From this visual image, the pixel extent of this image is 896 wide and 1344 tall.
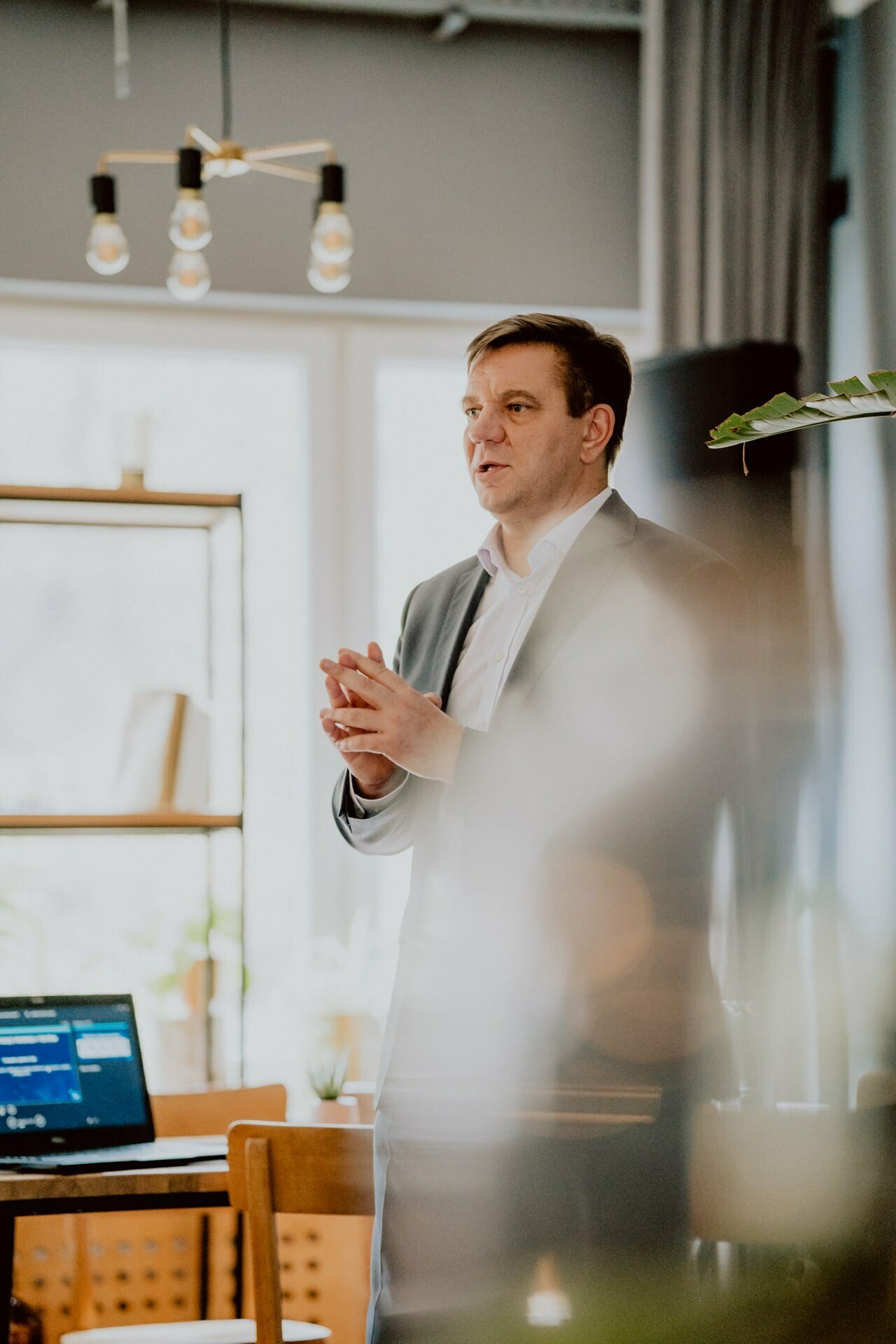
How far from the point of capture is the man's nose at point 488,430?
172cm

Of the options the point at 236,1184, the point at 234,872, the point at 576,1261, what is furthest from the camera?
the point at 234,872

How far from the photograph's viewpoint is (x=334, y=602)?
3.85m

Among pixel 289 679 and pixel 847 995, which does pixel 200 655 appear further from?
pixel 847 995

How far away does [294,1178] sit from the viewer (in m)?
1.81

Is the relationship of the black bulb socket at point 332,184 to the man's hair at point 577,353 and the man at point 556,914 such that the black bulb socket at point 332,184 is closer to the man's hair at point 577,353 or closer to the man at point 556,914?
the man's hair at point 577,353

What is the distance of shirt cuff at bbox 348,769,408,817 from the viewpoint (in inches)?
68.6

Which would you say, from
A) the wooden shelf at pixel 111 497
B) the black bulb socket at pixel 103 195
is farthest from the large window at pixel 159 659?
the black bulb socket at pixel 103 195

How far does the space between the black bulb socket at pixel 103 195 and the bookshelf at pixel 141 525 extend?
0.59 meters

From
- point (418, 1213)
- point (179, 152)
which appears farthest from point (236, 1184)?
point (179, 152)

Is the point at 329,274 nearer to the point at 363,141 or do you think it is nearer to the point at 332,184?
the point at 332,184

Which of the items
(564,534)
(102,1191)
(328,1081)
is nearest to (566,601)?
(564,534)

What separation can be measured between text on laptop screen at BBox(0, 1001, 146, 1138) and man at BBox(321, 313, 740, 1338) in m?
0.89

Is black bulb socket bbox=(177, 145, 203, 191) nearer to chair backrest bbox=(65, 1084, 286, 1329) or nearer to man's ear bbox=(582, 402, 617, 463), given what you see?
man's ear bbox=(582, 402, 617, 463)

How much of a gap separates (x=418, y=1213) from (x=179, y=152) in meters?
2.10
